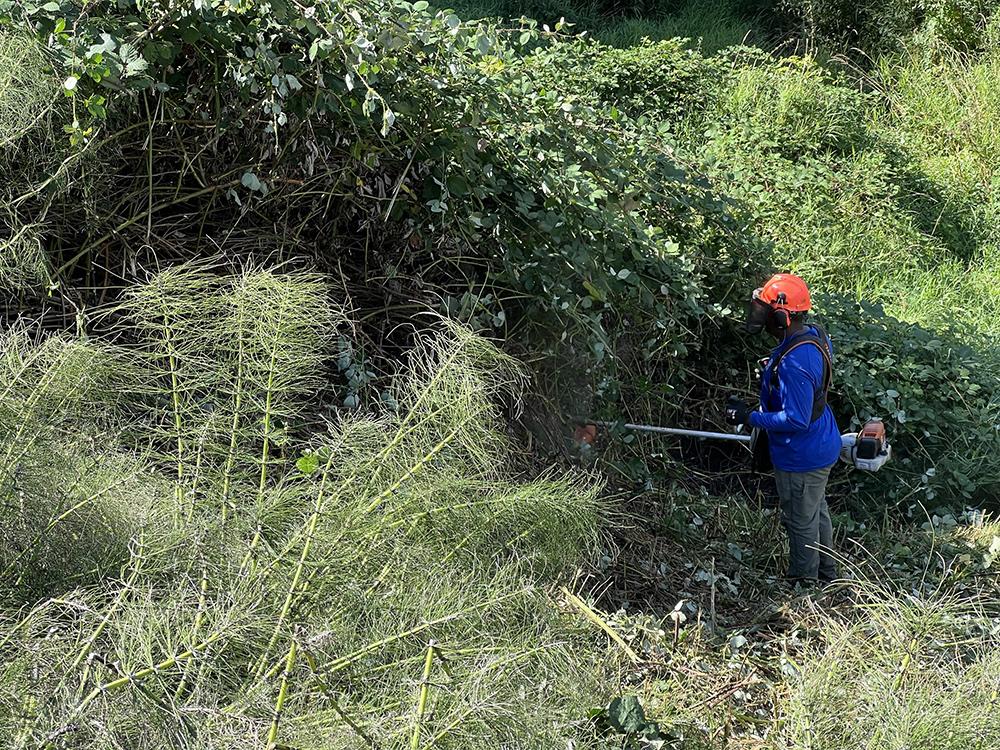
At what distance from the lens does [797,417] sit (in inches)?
188

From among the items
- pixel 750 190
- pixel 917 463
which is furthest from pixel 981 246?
pixel 917 463

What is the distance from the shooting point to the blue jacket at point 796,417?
4.78 metres

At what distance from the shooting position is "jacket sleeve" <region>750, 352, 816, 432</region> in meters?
4.78

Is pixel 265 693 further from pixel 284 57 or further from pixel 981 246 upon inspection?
pixel 981 246

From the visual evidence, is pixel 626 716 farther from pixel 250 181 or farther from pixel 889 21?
pixel 889 21

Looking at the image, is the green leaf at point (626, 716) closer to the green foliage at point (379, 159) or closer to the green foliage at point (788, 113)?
the green foliage at point (379, 159)

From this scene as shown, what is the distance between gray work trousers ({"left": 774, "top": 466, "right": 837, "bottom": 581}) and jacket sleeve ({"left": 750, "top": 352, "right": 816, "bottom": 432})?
292mm

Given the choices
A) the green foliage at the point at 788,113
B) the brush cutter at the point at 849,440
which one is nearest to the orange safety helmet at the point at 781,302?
the brush cutter at the point at 849,440

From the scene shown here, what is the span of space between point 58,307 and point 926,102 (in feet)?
29.4

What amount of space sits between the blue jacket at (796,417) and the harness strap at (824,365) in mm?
18

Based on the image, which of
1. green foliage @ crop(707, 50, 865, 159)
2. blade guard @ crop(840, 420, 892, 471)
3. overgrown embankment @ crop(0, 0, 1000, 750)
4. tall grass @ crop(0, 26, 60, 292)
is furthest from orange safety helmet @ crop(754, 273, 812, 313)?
green foliage @ crop(707, 50, 865, 159)

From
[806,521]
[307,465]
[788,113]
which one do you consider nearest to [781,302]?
[806,521]

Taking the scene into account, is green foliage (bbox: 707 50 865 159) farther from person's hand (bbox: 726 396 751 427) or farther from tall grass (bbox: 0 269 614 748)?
tall grass (bbox: 0 269 614 748)

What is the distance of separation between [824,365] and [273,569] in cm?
321
